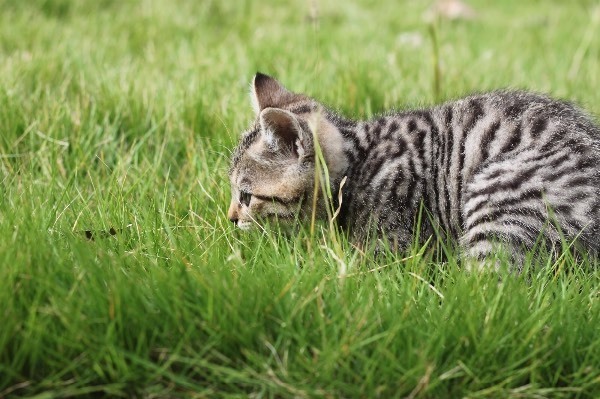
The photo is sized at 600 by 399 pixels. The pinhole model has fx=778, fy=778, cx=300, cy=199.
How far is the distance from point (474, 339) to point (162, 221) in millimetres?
1377

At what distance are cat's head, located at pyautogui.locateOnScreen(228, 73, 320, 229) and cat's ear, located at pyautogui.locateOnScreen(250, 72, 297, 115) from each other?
0.40 feet

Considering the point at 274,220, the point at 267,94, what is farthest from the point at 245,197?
the point at 267,94

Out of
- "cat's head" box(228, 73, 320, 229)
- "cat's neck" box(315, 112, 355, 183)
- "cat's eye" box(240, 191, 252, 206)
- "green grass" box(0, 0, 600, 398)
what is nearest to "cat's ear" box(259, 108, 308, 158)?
"cat's head" box(228, 73, 320, 229)

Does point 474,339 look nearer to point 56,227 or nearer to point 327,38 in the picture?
point 56,227

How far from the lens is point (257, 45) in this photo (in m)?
5.97

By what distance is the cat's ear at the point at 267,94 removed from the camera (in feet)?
12.3

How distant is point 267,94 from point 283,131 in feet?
1.51

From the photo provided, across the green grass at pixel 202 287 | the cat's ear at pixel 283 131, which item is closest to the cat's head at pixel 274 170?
the cat's ear at pixel 283 131

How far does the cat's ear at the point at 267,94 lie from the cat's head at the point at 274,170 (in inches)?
4.9

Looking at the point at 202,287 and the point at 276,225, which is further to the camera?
the point at 276,225

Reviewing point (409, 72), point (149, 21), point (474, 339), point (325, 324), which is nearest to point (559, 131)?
point (474, 339)

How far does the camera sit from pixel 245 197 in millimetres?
3570

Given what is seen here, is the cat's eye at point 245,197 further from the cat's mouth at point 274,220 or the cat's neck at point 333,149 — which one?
the cat's neck at point 333,149

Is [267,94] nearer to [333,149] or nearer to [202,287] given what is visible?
[333,149]
